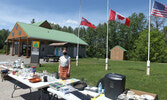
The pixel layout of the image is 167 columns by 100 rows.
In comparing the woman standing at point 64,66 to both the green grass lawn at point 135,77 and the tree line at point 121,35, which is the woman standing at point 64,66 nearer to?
the green grass lawn at point 135,77

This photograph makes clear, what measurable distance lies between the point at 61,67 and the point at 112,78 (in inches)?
108

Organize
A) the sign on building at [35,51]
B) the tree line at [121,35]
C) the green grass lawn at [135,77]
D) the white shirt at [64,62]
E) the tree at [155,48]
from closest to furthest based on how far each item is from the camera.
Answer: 1. the white shirt at [64,62]
2. the green grass lawn at [135,77]
3. the sign on building at [35,51]
4. the tree at [155,48]
5. the tree line at [121,35]

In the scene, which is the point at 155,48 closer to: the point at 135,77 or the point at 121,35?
the point at 121,35

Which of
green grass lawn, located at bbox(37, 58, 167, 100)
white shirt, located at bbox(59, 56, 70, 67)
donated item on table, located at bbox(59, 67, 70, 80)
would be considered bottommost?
green grass lawn, located at bbox(37, 58, 167, 100)

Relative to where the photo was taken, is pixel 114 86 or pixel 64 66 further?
pixel 64 66

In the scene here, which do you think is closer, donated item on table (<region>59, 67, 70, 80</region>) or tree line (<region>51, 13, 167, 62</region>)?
donated item on table (<region>59, 67, 70, 80</region>)

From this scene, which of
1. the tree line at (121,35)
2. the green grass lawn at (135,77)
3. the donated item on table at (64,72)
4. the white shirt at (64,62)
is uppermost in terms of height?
the tree line at (121,35)

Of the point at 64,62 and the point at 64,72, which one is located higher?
the point at 64,62

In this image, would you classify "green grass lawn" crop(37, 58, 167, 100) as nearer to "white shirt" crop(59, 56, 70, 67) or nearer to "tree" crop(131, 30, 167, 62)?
"white shirt" crop(59, 56, 70, 67)

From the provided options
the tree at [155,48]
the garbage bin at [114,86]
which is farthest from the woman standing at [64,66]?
the tree at [155,48]

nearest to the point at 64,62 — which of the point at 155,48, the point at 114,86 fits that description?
the point at 114,86

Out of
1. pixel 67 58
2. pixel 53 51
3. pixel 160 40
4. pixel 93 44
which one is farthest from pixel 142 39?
pixel 67 58

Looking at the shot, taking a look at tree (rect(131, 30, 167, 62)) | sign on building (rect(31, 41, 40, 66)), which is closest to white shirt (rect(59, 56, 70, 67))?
sign on building (rect(31, 41, 40, 66))

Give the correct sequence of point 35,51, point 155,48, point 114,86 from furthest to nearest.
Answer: point 155,48 → point 35,51 → point 114,86
